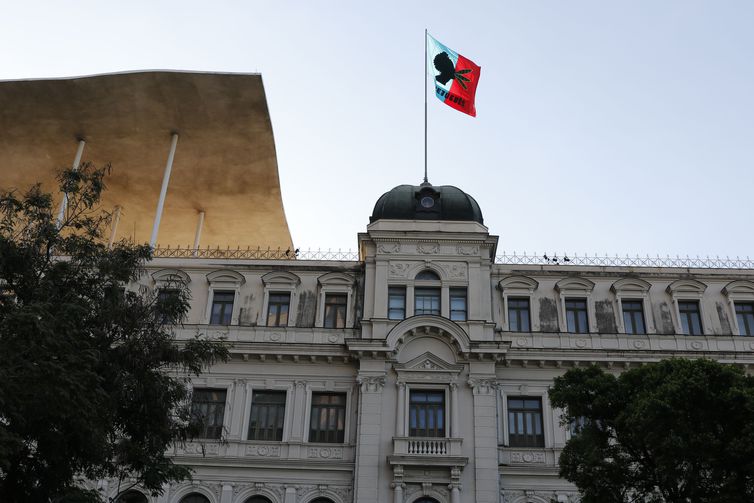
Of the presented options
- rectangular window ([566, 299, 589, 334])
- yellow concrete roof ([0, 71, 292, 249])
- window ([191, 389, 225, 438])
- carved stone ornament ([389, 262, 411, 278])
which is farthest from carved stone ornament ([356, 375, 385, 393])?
yellow concrete roof ([0, 71, 292, 249])

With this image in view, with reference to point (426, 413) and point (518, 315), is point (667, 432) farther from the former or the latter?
point (518, 315)

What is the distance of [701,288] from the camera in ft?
106

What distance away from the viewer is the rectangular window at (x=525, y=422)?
29.4m

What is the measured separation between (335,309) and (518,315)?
791 centimetres

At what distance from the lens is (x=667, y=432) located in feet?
58.3

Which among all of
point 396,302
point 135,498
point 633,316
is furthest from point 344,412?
point 633,316

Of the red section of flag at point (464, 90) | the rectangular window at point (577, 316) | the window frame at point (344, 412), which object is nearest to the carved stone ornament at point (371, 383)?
the window frame at point (344, 412)

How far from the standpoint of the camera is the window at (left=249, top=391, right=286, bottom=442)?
29.7m

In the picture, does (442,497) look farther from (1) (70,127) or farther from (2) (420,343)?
(1) (70,127)

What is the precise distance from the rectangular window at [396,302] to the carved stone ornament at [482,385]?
13.5 ft

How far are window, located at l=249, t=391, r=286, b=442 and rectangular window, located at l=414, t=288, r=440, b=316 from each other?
6678 mm

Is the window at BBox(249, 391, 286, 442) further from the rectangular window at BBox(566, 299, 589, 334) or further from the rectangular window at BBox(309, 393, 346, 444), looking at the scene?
the rectangular window at BBox(566, 299, 589, 334)

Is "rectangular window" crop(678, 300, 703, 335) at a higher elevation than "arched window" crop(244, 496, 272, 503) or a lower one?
higher

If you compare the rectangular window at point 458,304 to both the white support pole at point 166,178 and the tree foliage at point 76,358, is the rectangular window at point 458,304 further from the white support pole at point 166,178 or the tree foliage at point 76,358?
the white support pole at point 166,178
